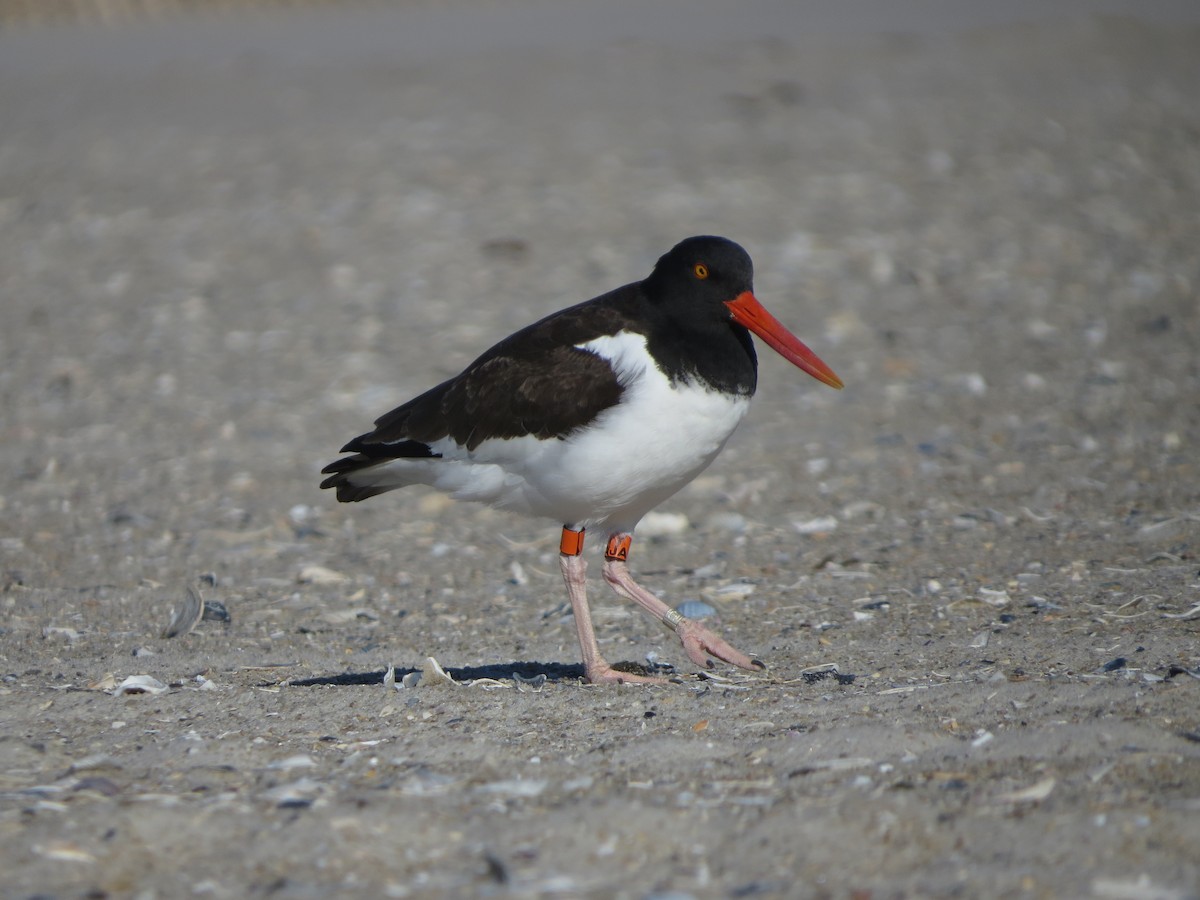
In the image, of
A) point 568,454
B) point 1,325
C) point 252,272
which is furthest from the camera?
point 252,272

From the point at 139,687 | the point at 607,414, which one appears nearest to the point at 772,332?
the point at 607,414

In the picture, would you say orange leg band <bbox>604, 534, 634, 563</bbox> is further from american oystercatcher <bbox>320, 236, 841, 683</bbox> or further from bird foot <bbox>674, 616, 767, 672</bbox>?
bird foot <bbox>674, 616, 767, 672</bbox>

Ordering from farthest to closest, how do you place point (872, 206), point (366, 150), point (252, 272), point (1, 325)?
point (366, 150) < point (872, 206) < point (252, 272) < point (1, 325)

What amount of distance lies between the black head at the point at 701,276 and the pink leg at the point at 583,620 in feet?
3.40

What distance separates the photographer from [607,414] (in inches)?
197

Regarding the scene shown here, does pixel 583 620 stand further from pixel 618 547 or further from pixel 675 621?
pixel 618 547

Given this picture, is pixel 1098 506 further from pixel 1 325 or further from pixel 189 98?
pixel 189 98

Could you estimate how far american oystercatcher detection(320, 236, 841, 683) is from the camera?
16.5 ft

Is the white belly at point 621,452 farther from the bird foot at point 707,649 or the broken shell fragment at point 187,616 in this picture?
the broken shell fragment at point 187,616

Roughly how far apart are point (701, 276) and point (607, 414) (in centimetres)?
67

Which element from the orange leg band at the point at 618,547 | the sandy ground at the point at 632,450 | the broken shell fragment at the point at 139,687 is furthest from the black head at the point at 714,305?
the broken shell fragment at the point at 139,687

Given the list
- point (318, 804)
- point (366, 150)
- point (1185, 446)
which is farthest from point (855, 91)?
point (318, 804)

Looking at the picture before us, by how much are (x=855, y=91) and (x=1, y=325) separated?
967 centimetres

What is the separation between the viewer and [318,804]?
373 cm
